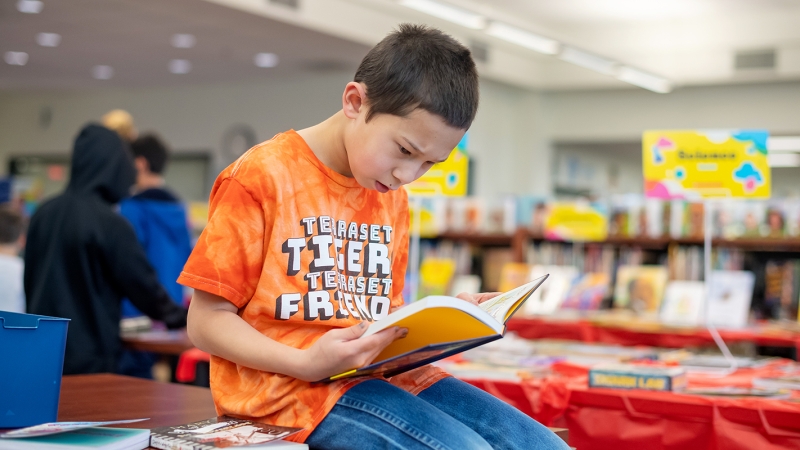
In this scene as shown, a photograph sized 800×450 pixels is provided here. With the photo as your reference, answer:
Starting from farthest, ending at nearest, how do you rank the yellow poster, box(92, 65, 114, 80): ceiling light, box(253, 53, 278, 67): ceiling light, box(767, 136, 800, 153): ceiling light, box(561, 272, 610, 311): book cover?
box(92, 65, 114, 80): ceiling light
box(767, 136, 800, 153): ceiling light
box(253, 53, 278, 67): ceiling light
box(561, 272, 610, 311): book cover
the yellow poster

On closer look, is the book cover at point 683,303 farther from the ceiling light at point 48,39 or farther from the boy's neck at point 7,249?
the ceiling light at point 48,39

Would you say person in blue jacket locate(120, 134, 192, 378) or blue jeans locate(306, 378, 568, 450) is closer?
blue jeans locate(306, 378, 568, 450)

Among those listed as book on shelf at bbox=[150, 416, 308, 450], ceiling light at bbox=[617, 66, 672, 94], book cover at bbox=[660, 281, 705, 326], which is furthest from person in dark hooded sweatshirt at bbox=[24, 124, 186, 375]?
ceiling light at bbox=[617, 66, 672, 94]

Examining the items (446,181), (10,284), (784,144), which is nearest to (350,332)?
(446,181)

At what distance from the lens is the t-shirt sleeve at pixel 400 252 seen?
1.58m

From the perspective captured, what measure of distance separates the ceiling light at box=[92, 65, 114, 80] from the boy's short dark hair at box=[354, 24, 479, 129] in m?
9.68

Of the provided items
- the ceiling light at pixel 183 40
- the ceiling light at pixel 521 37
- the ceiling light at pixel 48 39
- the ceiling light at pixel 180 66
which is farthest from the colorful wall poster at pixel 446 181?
the ceiling light at pixel 180 66

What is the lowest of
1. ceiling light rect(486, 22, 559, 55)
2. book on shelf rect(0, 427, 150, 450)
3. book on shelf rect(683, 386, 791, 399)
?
book on shelf rect(683, 386, 791, 399)

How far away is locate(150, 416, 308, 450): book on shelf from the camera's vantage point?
3.81ft

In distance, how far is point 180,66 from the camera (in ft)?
32.6

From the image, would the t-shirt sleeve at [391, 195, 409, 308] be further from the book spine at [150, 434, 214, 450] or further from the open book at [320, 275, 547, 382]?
the book spine at [150, 434, 214, 450]

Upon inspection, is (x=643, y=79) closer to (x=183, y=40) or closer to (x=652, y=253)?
(x=652, y=253)

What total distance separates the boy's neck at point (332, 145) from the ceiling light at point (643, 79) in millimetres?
6779

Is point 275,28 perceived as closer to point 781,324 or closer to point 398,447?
point 781,324
